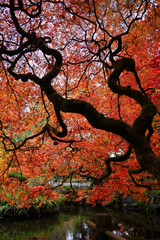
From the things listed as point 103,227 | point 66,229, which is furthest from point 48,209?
point 103,227

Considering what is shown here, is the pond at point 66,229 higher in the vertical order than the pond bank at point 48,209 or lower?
lower

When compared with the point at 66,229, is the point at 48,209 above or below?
above

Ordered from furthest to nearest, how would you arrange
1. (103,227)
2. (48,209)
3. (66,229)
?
(48,209), (66,229), (103,227)

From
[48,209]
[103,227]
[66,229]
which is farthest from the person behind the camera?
[48,209]

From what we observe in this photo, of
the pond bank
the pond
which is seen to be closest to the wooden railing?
the pond

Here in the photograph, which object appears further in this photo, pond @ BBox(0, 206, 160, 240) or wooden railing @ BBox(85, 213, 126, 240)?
pond @ BBox(0, 206, 160, 240)

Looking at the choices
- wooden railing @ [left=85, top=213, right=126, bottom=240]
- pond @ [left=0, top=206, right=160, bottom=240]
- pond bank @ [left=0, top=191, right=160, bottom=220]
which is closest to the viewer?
wooden railing @ [left=85, top=213, right=126, bottom=240]

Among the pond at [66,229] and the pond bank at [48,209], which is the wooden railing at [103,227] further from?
the pond bank at [48,209]

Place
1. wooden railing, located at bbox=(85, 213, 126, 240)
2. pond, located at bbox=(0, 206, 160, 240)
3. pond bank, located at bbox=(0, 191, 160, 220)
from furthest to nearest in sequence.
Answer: pond bank, located at bbox=(0, 191, 160, 220) < pond, located at bbox=(0, 206, 160, 240) < wooden railing, located at bbox=(85, 213, 126, 240)

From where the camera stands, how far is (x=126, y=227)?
368 inches

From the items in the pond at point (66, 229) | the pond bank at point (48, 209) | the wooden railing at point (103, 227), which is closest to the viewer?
the wooden railing at point (103, 227)

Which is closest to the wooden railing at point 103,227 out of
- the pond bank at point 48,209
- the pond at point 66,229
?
the pond at point 66,229

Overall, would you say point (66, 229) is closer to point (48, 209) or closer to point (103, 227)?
point (48, 209)

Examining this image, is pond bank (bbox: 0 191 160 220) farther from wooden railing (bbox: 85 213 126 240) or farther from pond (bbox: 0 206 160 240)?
wooden railing (bbox: 85 213 126 240)
